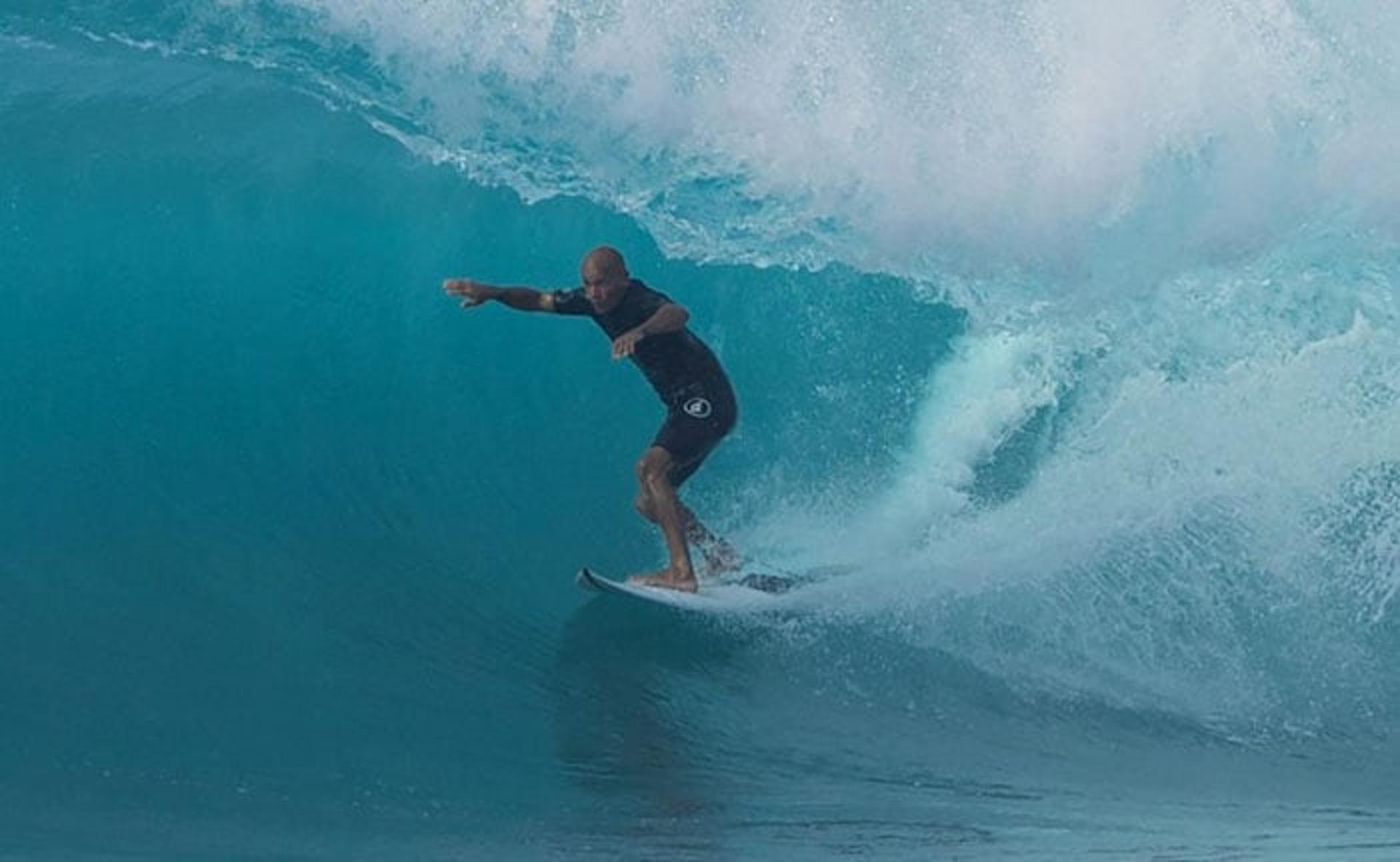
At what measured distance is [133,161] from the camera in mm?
8953

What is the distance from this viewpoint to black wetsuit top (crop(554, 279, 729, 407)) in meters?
6.87

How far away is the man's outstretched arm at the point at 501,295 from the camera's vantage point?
666cm

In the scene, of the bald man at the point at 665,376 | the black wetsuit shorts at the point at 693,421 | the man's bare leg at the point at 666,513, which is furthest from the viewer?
the black wetsuit shorts at the point at 693,421

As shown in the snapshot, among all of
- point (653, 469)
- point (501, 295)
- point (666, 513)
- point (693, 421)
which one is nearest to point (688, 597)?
point (666, 513)

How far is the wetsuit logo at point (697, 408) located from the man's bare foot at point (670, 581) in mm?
570

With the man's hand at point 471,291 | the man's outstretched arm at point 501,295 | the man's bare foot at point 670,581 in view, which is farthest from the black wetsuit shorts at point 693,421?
the man's hand at point 471,291

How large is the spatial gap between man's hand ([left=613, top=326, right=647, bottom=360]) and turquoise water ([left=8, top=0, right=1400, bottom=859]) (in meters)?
0.93

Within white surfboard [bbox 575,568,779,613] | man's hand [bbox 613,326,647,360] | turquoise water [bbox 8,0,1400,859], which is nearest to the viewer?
turquoise water [bbox 8,0,1400,859]

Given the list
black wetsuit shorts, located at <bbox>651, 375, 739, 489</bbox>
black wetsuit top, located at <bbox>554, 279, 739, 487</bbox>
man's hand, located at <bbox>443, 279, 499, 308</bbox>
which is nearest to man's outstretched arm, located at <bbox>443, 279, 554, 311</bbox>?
man's hand, located at <bbox>443, 279, 499, 308</bbox>

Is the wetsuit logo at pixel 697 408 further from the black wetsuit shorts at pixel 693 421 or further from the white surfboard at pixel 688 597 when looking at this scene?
the white surfboard at pixel 688 597

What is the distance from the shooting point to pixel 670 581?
700 centimetres

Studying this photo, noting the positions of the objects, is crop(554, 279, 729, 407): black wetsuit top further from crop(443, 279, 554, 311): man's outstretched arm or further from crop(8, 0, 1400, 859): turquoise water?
crop(8, 0, 1400, 859): turquoise water

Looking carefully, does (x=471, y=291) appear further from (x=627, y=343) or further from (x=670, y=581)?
(x=670, y=581)

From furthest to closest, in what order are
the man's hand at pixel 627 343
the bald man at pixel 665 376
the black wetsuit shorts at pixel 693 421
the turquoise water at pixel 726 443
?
1. the black wetsuit shorts at pixel 693 421
2. the bald man at pixel 665 376
3. the man's hand at pixel 627 343
4. the turquoise water at pixel 726 443
